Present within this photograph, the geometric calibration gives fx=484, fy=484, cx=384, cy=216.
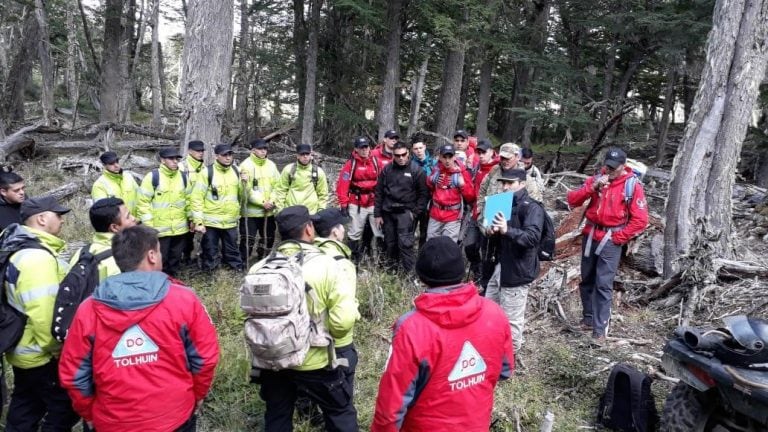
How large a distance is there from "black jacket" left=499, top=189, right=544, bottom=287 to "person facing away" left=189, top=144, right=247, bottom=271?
408 cm

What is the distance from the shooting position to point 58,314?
302 cm

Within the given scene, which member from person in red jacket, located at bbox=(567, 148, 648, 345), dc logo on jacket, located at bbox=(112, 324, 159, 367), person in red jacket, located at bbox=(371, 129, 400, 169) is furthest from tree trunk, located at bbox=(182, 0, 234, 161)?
dc logo on jacket, located at bbox=(112, 324, 159, 367)

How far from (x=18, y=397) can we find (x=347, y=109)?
11881 mm

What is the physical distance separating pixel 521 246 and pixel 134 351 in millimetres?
3447

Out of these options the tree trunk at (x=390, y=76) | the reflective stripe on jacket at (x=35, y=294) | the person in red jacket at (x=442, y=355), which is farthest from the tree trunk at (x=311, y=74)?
the person in red jacket at (x=442, y=355)

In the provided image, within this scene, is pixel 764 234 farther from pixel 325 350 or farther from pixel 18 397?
pixel 18 397

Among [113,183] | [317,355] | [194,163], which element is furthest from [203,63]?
[317,355]

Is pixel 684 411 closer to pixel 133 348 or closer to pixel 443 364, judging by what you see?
pixel 443 364

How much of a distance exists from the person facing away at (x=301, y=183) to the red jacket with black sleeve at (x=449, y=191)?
1803 mm

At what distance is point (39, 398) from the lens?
3377mm

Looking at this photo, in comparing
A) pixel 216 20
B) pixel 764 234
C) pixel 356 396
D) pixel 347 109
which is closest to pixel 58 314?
pixel 356 396

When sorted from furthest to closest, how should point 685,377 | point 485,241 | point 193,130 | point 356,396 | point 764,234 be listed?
point 764,234 < point 193,130 < point 485,241 < point 356,396 < point 685,377

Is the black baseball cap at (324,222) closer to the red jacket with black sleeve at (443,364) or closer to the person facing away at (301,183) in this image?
the red jacket with black sleeve at (443,364)

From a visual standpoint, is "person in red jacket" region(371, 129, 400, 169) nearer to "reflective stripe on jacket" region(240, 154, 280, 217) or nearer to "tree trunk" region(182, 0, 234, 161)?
"reflective stripe on jacket" region(240, 154, 280, 217)
